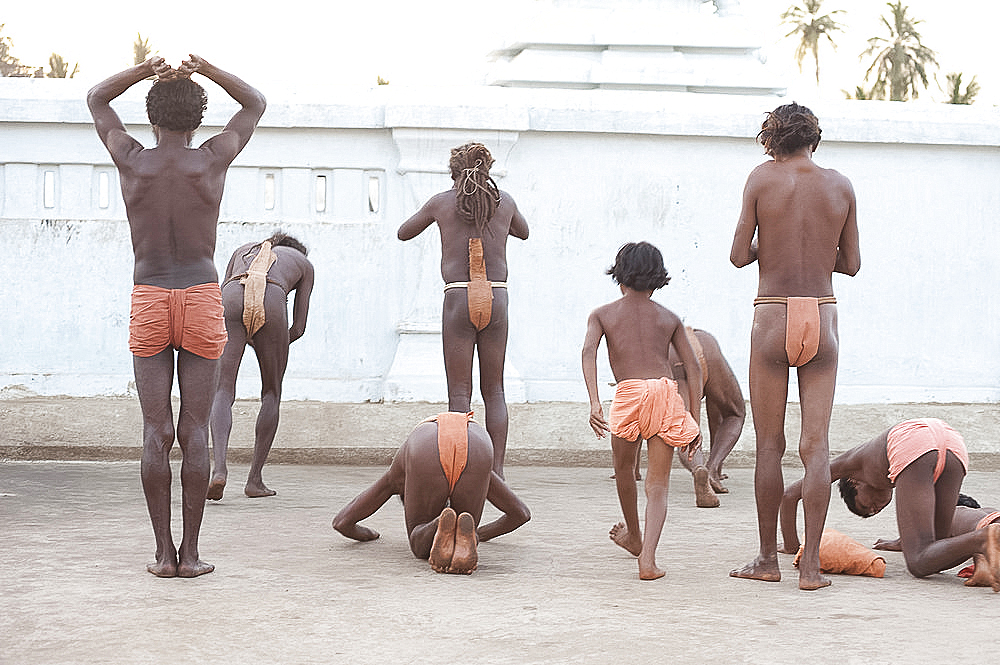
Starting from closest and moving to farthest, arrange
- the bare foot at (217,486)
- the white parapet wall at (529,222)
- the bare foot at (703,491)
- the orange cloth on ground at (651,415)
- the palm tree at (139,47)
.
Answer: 1. the orange cloth on ground at (651,415)
2. the bare foot at (217,486)
3. the bare foot at (703,491)
4. the white parapet wall at (529,222)
5. the palm tree at (139,47)

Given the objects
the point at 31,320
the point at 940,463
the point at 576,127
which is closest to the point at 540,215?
the point at 576,127

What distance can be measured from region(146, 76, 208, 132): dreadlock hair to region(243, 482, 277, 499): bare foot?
2.79 m

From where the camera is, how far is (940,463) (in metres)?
5.23

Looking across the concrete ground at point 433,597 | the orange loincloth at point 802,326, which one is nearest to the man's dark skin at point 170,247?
the concrete ground at point 433,597

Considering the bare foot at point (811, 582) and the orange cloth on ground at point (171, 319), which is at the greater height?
the orange cloth on ground at point (171, 319)

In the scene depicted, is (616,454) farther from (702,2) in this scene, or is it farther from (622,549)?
(702,2)

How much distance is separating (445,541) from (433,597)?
0.44 m

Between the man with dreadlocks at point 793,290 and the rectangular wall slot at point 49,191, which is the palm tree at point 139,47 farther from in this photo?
the man with dreadlocks at point 793,290

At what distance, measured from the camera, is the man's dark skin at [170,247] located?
202 inches

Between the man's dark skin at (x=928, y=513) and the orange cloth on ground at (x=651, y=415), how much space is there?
0.61 m

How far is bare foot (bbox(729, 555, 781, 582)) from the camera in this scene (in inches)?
204

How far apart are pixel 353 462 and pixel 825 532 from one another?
4.48 m

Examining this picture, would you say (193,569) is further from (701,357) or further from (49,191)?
(49,191)

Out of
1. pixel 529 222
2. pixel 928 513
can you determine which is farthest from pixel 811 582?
pixel 529 222
